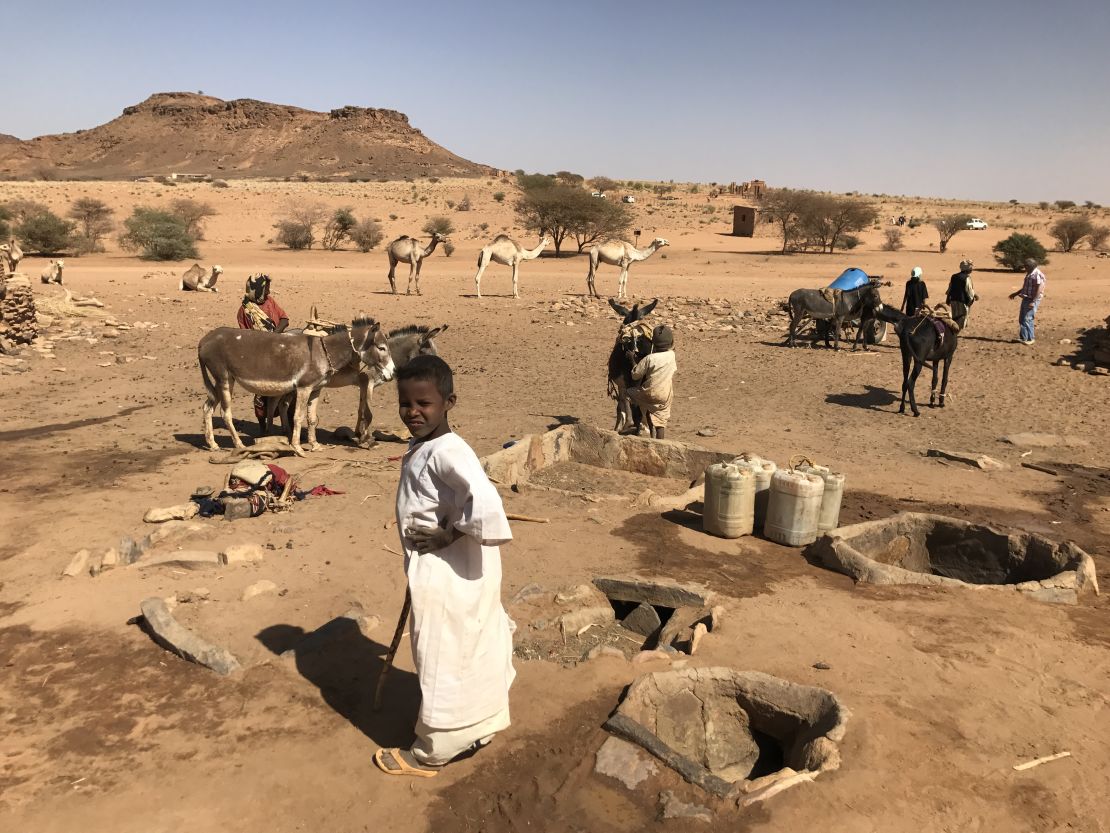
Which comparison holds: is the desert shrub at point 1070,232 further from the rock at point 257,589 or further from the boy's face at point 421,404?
the boy's face at point 421,404

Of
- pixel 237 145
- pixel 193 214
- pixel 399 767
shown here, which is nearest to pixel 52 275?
pixel 193 214

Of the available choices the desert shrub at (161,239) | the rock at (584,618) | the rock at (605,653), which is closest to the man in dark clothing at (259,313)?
the rock at (584,618)

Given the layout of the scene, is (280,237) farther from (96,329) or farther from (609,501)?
(609,501)

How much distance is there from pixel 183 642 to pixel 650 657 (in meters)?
2.81

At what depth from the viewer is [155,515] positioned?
6.37 m

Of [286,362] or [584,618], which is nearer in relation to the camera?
[584,618]

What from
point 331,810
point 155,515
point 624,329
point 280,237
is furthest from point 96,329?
point 280,237

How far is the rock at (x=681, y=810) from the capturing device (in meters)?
3.25

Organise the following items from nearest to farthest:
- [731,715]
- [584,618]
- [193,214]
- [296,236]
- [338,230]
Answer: [731,715] → [584,618] → [296,236] → [338,230] → [193,214]

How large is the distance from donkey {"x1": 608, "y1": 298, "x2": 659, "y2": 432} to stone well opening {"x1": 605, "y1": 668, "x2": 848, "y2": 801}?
4.73m

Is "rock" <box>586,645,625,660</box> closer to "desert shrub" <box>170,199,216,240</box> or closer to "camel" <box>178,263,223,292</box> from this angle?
"camel" <box>178,263,223,292</box>

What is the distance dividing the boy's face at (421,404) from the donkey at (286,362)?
5118 mm

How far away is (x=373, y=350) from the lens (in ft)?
27.8

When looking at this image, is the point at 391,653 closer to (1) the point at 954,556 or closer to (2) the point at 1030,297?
(1) the point at 954,556
